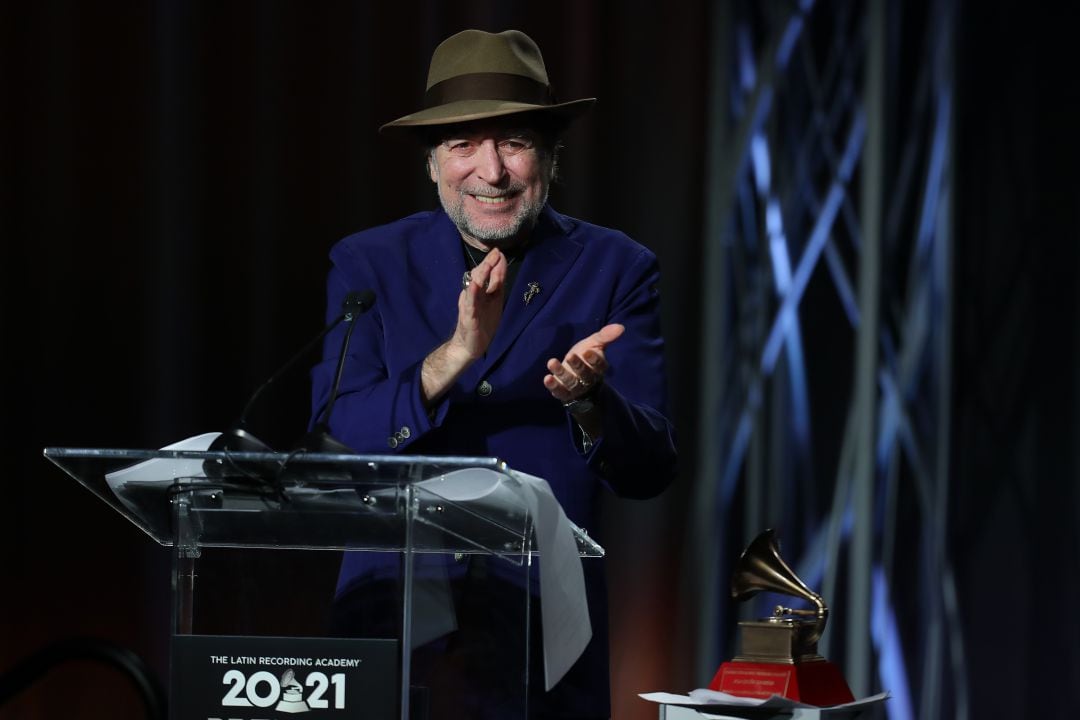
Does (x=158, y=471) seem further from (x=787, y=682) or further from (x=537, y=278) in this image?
(x=787, y=682)

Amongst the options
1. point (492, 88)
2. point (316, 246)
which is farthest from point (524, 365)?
point (316, 246)

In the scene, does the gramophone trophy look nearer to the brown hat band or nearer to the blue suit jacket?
the blue suit jacket

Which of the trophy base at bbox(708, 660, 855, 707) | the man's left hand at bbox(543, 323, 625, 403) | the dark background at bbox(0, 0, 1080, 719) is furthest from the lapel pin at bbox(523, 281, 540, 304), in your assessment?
the dark background at bbox(0, 0, 1080, 719)

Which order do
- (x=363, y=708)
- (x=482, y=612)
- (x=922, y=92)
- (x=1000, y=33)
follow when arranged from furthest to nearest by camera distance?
(x=1000, y=33), (x=922, y=92), (x=482, y=612), (x=363, y=708)

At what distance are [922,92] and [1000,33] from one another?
1.43 feet

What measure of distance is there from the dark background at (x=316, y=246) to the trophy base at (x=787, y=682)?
1719 mm

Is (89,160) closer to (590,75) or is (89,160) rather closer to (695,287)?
(590,75)

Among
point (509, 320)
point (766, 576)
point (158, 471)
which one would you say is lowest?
point (766, 576)

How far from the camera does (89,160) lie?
392 centimetres

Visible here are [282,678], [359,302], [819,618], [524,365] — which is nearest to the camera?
[282,678]

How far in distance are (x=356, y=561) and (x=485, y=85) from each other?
3.26 ft

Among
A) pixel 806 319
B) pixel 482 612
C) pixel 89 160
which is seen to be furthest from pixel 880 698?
pixel 89 160

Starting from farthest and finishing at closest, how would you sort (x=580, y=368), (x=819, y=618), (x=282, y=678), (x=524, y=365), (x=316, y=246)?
(x=316, y=246)
(x=819, y=618)
(x=524, y=365)
(x=580, y=368)
(x=282, y=678)

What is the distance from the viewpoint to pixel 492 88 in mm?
2322
